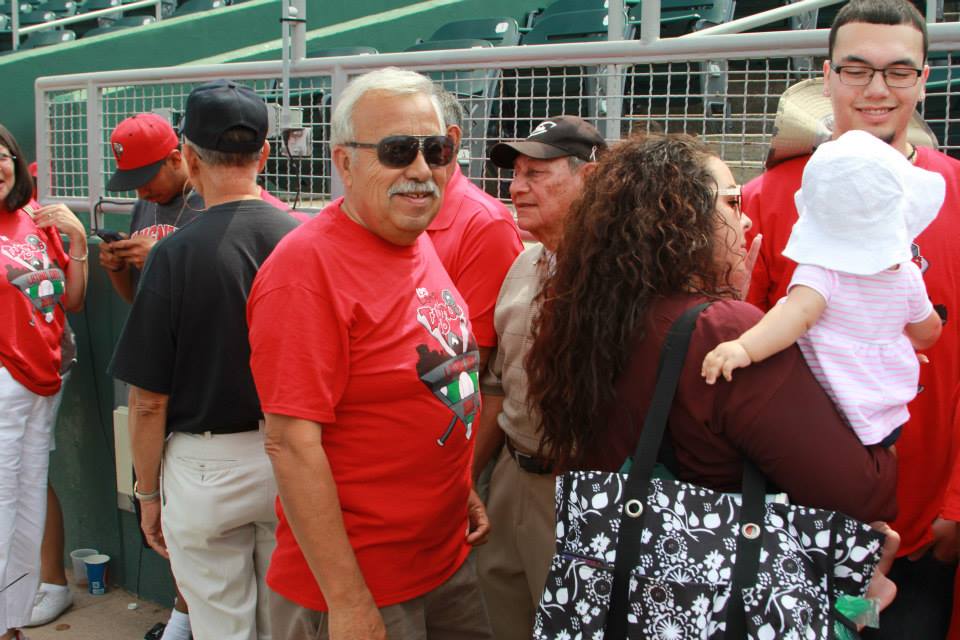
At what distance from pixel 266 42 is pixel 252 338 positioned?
8.65 metres

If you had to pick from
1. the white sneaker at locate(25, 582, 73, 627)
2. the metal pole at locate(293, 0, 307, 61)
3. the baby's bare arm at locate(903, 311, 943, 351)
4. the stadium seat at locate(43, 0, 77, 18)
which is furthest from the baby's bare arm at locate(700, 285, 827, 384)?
the stadium seat at locate(43, 0, 77, 18)

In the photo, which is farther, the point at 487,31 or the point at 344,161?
the point at 487,31

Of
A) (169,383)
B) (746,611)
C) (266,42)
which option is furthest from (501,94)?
(266,42)

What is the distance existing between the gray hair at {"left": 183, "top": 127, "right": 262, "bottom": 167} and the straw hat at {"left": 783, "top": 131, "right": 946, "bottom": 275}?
166 centimetres

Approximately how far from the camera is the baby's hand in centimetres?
172

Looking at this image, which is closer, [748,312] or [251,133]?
[748,312]

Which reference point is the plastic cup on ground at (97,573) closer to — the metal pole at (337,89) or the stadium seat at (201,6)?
the metal pole at (337,89)

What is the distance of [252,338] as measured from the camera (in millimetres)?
2131

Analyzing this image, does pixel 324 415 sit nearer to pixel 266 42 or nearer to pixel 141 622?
pixel 141 622

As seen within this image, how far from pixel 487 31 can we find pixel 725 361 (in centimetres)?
714

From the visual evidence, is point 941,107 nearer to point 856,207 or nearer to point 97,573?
point 856,207

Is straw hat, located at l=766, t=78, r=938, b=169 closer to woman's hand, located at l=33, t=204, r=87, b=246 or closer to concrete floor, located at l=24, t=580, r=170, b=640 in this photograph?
woman's hand, located at l=33, t=204, r=87, b=246

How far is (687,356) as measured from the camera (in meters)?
1.80

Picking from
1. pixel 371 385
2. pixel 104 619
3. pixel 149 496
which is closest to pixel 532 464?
pixel 371 385
